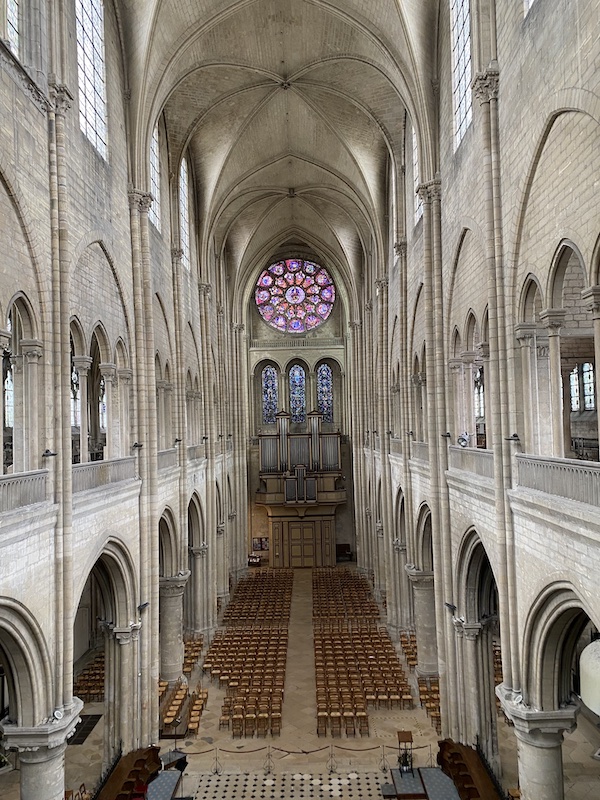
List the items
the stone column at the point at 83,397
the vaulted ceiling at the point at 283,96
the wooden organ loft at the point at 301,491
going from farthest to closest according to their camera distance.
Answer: the wooden organ loft at the point at 301,491
the vaulted ceiling at the point at 283,96
the stone column at the point at 83,397

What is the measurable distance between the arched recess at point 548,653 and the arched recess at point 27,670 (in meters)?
9.20

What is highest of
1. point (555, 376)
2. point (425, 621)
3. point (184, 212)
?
point (184, 212)

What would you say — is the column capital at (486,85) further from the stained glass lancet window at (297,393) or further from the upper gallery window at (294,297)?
the stained glass lancet window at (297,393)

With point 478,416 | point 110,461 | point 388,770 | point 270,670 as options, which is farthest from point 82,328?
point 478,416

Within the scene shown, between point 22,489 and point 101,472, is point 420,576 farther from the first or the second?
point 22,489

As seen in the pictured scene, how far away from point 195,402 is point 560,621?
66.8 ft

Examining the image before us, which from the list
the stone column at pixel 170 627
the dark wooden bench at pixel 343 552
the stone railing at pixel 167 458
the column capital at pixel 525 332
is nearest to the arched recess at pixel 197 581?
the stone column at pixel 170 627

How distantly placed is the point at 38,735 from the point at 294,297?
39469 mm

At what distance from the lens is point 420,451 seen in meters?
22.9

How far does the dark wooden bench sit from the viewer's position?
4656 cm

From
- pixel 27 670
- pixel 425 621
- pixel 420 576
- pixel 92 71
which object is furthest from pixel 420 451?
pixel 92 71

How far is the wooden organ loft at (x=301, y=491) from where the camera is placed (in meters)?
44.0

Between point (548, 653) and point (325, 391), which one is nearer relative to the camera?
point (548, 653)

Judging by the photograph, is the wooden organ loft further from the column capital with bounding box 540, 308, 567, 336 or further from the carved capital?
the column capital with bounding box 540, 308, 567, 336
